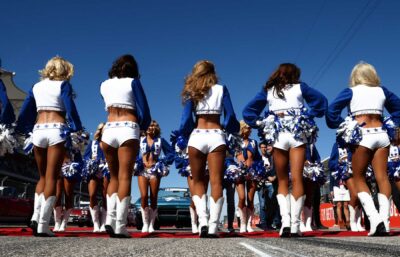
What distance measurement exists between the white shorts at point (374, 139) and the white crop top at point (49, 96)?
377cm

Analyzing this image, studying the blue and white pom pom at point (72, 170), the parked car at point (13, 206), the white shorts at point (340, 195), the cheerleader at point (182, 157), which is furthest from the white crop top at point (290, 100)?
the parked car at point (13, 206)

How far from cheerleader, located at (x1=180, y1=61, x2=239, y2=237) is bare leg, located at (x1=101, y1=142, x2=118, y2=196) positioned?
34.4 inches

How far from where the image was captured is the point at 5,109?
18.5 feet

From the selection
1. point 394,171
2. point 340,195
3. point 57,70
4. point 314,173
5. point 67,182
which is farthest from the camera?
point 340,195

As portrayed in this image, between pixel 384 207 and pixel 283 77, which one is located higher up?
pixel 283 77

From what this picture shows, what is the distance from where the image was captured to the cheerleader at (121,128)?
486 cm

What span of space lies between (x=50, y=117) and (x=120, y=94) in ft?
3.29

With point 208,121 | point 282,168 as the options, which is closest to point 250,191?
point 282,168

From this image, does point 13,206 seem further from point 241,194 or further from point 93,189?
point 241,194

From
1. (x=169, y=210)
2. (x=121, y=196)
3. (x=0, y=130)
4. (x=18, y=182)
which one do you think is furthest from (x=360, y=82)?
(x=18, y=182)

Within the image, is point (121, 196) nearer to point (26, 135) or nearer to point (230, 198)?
point (26, 135)

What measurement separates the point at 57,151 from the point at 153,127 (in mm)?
2933

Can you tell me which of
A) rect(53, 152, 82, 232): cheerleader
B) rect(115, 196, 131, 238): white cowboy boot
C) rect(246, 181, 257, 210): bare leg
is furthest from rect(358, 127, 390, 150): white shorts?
rect(53, 152, 82, 232): cheerleader

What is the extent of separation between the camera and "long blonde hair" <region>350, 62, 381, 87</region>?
212 inches
